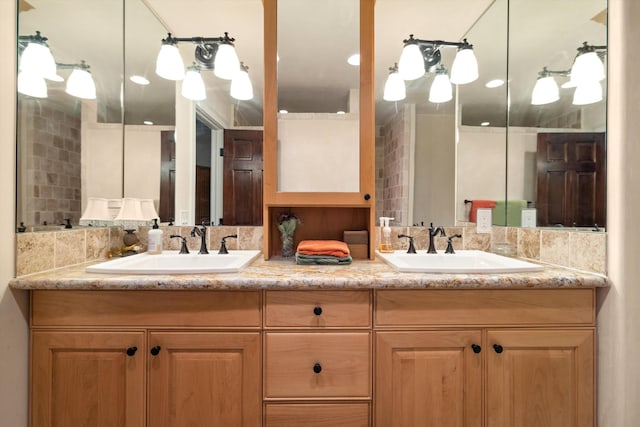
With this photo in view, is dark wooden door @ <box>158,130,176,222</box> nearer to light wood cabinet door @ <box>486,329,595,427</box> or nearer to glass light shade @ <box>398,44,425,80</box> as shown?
glass light shade @ <box>398,44,425,80</box>

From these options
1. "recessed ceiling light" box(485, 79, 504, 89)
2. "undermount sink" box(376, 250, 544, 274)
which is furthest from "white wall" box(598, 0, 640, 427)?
"recessed ceiling light" box(485, 79, 504, 89)

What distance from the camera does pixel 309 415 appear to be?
106 centimetres

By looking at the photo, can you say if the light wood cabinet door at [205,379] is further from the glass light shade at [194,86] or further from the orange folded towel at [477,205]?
the orange folded towel at [477,205]

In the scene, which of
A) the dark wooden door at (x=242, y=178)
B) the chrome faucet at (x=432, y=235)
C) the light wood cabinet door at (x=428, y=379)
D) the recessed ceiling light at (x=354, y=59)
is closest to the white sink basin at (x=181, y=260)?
the dark wooden door at (x=242, y=178)

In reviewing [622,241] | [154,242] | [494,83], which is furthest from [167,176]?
[622,241]

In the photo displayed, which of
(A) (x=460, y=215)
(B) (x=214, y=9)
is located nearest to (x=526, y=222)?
(A) (x=460, y=215)

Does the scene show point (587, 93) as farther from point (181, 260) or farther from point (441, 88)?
point (181, 260)

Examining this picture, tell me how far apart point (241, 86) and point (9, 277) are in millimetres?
1242

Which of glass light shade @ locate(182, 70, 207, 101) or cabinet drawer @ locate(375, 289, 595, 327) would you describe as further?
glass light shade @ locate(182, 70, 207, 101)

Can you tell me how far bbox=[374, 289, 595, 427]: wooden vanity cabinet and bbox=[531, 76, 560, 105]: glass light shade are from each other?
2.98 feet

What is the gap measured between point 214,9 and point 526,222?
1.94 metres

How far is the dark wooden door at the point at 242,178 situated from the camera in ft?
5.13

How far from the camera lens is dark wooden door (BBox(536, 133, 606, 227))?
115 cm

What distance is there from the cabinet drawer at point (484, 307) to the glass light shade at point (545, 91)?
900 mm
